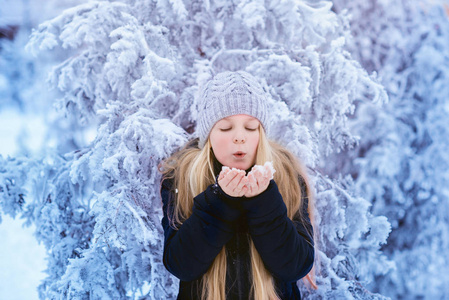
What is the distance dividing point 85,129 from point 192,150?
1.08 metres

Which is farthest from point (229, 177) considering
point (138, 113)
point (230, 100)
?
point (138, 113)

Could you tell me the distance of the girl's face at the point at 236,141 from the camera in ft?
4.15

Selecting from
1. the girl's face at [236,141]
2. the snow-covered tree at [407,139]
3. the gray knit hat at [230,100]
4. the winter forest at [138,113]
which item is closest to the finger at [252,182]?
the girl's face at [236,141]

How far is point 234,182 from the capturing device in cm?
105

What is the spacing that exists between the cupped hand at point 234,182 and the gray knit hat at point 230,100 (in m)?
0.34

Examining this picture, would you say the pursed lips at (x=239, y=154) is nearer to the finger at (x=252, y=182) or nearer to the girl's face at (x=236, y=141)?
the girl's face at (x=236, y=141)

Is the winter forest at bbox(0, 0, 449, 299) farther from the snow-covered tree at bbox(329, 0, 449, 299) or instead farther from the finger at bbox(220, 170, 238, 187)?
the snow-covered tree at bbox(329, 0, 449, 299)

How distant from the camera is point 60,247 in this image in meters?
1.95

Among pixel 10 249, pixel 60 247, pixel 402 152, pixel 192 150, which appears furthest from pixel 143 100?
pixel 402 152

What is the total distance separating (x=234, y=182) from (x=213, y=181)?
34 centimetres

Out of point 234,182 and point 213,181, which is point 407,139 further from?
point 234,182

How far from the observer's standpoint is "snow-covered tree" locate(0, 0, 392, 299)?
1.73 meters

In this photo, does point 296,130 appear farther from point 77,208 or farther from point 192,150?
point 77,208

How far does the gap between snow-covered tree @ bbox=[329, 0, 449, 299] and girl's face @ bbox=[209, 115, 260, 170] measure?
1892mm
